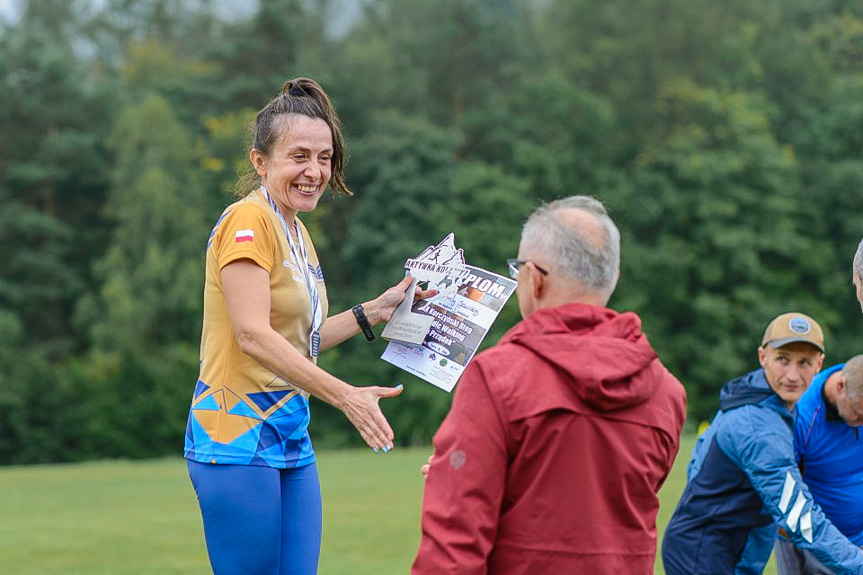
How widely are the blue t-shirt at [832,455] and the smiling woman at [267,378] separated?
2631 mm

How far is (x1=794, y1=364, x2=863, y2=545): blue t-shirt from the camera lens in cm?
566

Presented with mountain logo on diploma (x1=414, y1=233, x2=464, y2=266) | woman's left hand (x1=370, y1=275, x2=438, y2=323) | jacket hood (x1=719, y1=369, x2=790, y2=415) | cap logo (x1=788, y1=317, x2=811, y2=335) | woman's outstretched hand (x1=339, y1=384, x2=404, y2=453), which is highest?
mountain logo on diploma (x1=414, y1=233, x2=464, y2=266)

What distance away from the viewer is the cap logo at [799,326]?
5715 mm

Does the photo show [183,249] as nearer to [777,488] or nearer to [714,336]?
[714,336]

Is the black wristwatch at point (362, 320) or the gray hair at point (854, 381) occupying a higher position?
the black wristwatch at point (362, 320)

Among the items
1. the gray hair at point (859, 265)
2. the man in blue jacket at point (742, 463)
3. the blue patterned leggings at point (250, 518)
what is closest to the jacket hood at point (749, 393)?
the man in blue jacket at point (742, 463)

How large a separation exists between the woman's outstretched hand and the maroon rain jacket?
649mm

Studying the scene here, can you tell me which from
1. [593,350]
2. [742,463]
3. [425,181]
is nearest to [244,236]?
[593,350]

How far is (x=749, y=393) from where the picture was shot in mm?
5609

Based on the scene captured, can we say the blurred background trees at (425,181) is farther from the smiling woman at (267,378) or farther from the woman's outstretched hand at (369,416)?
the woman's outstretched hand at (369,416)

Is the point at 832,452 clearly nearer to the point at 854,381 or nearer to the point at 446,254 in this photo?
the point at 854,381

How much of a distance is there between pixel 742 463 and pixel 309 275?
2.37 metres

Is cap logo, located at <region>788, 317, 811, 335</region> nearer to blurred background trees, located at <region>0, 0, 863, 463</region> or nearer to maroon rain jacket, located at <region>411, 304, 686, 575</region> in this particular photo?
maroon rain jacket, located at <region>411, 304, 686, 575</region>

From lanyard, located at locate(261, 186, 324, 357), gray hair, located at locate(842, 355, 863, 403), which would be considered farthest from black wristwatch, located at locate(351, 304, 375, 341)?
gray hair, located at locate(842, 355, 863, 403)
